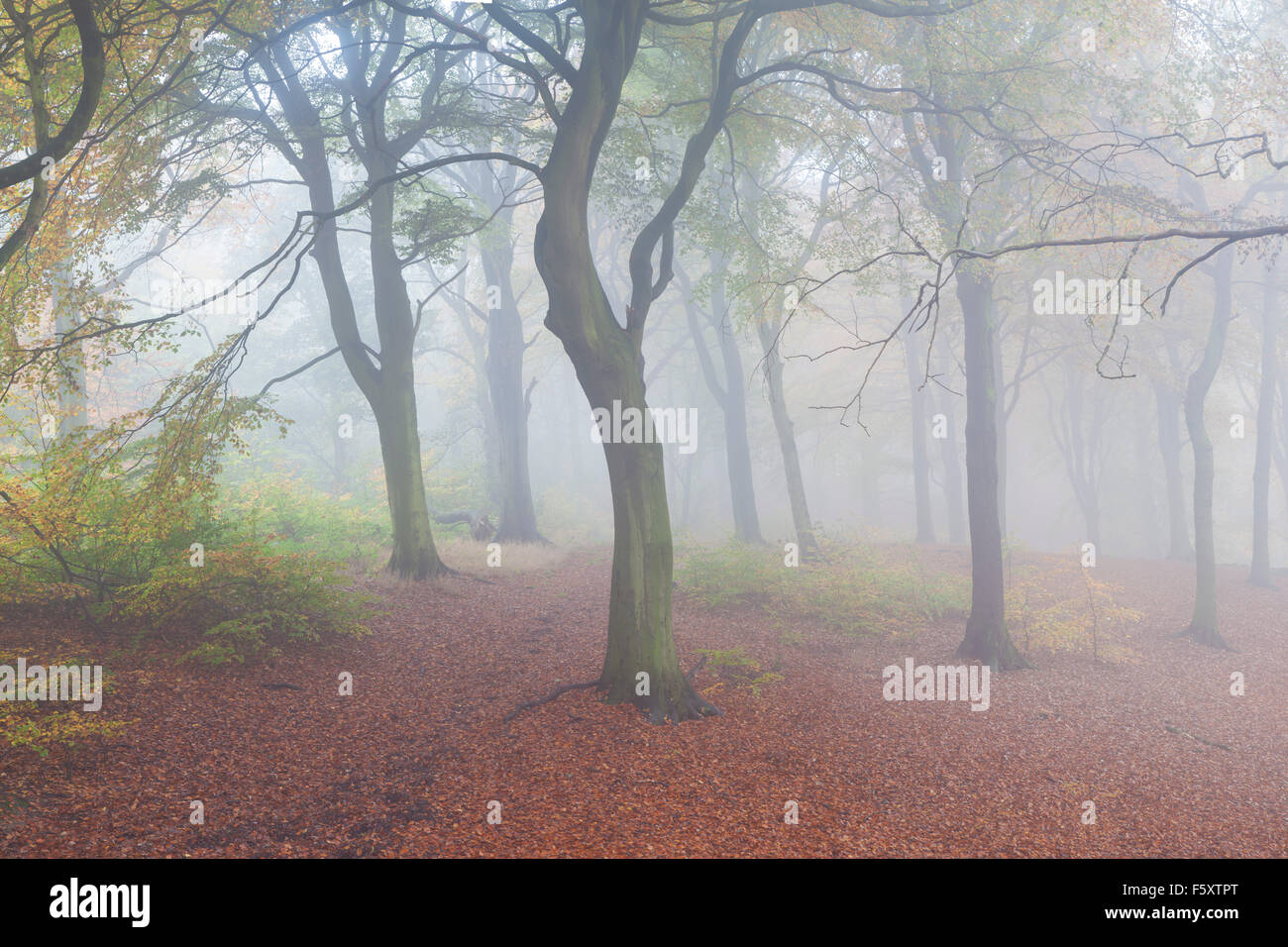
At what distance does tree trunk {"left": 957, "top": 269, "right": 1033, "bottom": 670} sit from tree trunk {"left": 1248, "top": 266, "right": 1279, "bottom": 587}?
31.3 ft

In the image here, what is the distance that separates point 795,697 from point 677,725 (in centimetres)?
194

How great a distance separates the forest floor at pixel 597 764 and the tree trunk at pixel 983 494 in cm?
63

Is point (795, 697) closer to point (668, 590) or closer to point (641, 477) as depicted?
point (668, 590)

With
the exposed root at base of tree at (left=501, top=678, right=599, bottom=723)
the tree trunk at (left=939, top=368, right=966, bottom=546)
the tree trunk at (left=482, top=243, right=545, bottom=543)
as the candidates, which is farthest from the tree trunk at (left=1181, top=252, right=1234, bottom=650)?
the tree trunk at (left=482, top=243, right=545, bottom=543)

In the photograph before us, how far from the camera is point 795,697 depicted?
8648 millimetres

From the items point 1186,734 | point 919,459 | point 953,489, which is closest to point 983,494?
point 1186,734

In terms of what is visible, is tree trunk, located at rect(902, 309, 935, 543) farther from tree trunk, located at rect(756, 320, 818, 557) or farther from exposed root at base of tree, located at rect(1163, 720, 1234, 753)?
exposed root at base of tree, located at rect(1163, 720, 1234, 753)

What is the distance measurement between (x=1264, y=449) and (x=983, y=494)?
1045cm

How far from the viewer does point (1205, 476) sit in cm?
1459

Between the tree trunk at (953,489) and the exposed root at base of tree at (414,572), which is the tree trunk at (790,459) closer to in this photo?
the exposed root at base of tree at (414,572)

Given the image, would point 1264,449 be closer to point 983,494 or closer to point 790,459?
point 790,459

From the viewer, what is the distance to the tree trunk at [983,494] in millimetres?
11109

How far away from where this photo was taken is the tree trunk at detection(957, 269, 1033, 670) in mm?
11109
